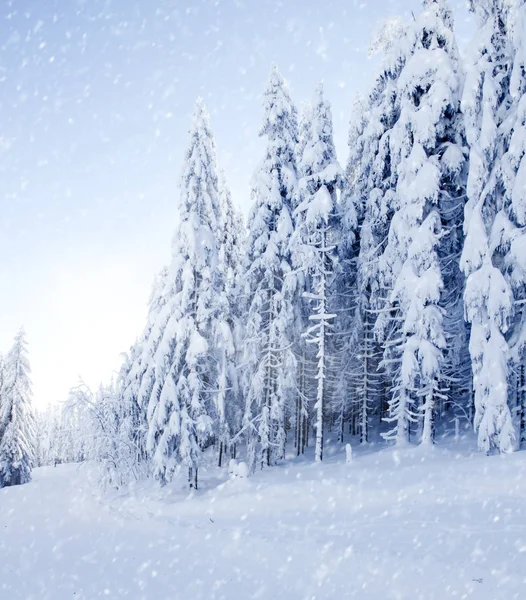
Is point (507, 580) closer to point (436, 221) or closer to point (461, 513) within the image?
point (461, 513)

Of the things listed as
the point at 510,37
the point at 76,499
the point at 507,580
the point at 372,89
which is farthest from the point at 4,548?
the point at 372,89

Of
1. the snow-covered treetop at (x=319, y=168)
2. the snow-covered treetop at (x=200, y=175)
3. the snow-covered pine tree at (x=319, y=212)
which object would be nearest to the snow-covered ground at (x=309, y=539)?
the snow-covered pine tree at (x=319, y=212)

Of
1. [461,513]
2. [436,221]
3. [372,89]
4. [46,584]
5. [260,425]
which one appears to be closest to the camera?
[46,584]

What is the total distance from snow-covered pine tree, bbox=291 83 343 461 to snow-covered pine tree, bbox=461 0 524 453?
21.8 feet

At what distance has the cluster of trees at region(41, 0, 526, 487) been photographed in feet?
49.5

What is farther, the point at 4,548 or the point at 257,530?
the point at 4,548

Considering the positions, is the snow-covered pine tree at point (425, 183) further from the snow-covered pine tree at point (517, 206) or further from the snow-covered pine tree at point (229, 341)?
the snow-covered pine tree at point (229, 341)

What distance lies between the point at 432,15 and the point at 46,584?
21985 millimetres

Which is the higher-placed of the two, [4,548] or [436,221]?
[436,221]

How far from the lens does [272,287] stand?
73.0ft

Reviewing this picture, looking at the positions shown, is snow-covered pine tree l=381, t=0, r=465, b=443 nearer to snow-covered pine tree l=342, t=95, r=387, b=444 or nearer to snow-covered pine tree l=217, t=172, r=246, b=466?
snow-covered pine tree l=342, t=95, r=387, b=444

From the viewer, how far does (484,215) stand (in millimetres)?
15820

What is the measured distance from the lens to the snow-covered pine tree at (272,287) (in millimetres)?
21719

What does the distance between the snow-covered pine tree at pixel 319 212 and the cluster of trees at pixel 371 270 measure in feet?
0.29
